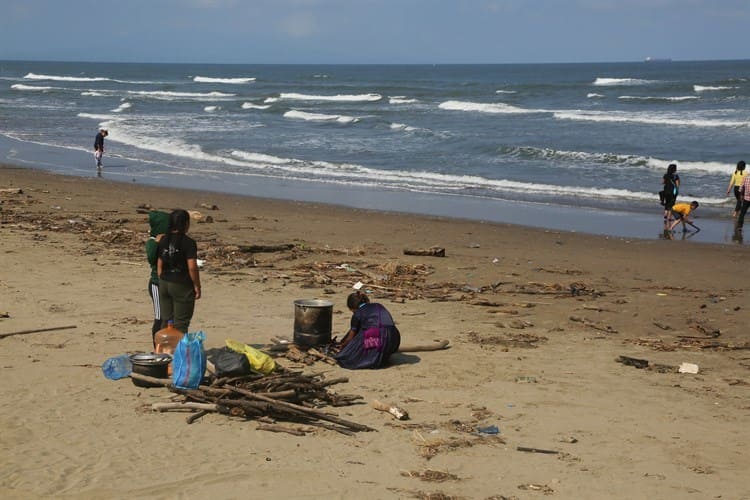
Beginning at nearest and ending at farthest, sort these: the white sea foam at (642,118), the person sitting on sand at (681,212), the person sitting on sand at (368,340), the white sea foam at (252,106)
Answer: the person sitting on sand at (368,340) → the person sitting on sand at (681,212) → the white sea foam at (642,118) → the white sea foam at (252,106)

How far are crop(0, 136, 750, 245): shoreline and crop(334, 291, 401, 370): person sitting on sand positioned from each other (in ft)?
30.5

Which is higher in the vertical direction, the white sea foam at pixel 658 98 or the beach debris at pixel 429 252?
the white sea foam at pixel 658 98

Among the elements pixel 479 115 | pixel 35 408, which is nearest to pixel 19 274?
pixel 35 408

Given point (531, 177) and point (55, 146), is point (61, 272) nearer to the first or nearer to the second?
point (531, 177)

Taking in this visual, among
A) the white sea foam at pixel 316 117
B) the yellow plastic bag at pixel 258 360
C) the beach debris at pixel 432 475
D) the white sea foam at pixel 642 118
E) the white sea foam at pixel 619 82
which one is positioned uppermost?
the white sea foam at pixel 619 82

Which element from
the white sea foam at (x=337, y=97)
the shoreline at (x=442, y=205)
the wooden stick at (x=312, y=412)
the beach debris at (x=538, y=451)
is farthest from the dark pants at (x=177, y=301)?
the white sea foam at (x=337, y=97)

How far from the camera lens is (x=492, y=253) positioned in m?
14.7

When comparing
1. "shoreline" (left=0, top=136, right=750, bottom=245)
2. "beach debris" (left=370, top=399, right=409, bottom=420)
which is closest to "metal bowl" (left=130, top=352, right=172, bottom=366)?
"beach debris" (left=370, top=399, right=409, bottom=420)

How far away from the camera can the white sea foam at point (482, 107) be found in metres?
52.2

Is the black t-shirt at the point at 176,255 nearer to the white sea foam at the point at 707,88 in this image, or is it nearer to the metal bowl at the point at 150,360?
Answer: the metal bowl at the point at 150,360

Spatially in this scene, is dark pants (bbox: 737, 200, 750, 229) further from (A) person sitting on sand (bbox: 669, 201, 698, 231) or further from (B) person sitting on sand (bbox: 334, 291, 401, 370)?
(B) person sitting on sand (bbox: 334, 291, 401, 370)

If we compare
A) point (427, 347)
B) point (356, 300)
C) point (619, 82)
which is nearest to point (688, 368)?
point (427, 347)

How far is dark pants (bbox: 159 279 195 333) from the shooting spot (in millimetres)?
8203

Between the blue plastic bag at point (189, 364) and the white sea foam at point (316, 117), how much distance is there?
37833 millimetres
